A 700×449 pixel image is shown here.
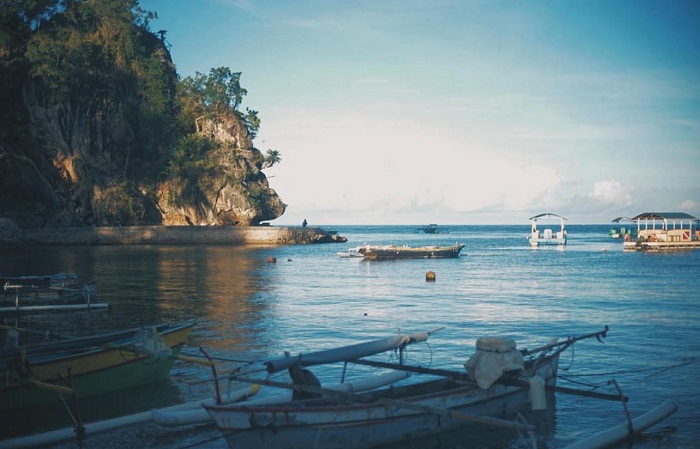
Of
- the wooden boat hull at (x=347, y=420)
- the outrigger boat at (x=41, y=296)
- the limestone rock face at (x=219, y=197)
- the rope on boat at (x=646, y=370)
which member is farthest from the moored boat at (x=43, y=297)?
the limestone rock face at (x=219, y=197)

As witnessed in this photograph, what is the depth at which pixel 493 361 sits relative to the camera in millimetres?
12688

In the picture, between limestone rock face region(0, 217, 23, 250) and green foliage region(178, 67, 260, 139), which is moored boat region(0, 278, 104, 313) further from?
green foliage region(178, 67, 260, 139)

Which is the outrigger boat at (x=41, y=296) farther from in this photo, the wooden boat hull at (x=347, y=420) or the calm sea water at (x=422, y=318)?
the wooden boat hull at (x=347, y=420)

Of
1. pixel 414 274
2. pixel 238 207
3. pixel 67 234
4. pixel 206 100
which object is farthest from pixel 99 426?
pixel 206 100

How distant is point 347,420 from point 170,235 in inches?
3374

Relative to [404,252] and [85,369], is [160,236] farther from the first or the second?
[85,369]

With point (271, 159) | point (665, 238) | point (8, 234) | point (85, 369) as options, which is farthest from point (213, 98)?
point (85, 369)

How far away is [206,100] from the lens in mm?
112312

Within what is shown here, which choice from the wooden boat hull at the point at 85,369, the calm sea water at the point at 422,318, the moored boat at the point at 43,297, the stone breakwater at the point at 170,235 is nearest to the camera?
the wooden boat hull at the point at 85,369

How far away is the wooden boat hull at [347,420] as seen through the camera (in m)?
10.5

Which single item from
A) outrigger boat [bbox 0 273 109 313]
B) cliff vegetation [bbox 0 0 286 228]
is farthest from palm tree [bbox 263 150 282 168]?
outrigger boat [bbox 0 273 109 313]

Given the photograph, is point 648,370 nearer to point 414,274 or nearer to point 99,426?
point 99,426

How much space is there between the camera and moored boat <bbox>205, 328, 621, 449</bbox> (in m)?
10.6

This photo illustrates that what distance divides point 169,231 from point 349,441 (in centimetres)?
8549
